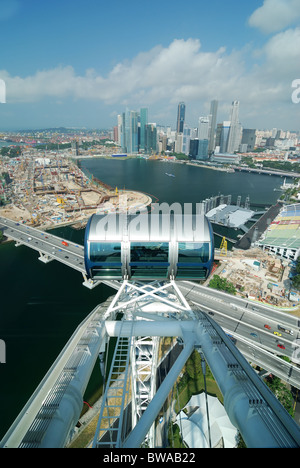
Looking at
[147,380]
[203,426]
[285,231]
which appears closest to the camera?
[147,380]

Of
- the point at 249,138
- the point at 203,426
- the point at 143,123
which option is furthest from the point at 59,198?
the point at 249,138

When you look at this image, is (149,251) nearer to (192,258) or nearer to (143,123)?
(192,258)

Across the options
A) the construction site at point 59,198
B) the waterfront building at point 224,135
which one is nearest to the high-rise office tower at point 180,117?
the waterfront building at point 224,135

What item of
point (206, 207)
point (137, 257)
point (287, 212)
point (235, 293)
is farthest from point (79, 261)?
point (287, 212)

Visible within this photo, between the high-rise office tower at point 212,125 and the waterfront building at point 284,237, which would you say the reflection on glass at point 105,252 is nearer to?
the waterfront building at point 284,237

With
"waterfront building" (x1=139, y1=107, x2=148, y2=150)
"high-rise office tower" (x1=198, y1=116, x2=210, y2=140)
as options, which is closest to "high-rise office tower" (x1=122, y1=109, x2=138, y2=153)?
"waterfront building" (x1=139, y1=107, x2=148, y2=150)

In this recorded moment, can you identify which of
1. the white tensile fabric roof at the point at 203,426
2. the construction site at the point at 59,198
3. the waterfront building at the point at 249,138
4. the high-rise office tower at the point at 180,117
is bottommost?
the white tensile fabric roof at the point at 203,426

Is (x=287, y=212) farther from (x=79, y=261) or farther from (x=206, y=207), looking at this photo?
(x=79, y=261)
